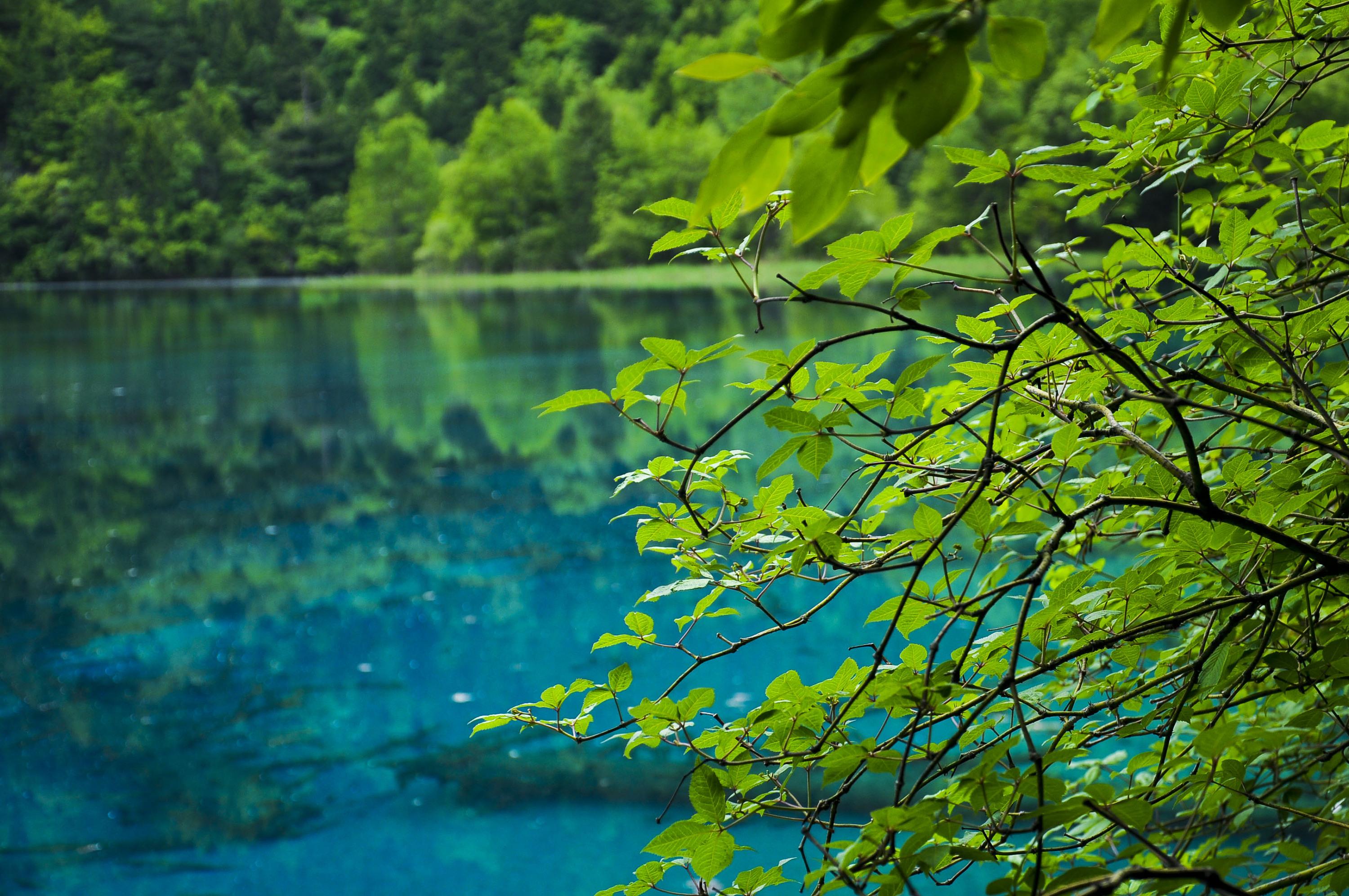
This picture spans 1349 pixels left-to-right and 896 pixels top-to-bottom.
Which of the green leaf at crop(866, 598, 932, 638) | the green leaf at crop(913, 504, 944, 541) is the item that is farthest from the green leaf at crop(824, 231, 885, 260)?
the green leaf at crop(866, 598, 932, 638)

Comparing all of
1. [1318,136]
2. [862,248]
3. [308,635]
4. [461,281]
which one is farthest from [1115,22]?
[461,281]

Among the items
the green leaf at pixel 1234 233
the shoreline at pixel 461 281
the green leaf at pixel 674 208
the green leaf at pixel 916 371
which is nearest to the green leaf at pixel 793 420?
the green leaf at pixel 916 371

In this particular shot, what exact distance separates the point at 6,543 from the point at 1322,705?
12496mm

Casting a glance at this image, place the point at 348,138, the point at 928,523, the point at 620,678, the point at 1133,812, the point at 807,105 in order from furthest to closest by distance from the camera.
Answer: the point at 348,138 < the point at 620,678 < the point at 928,523 < the point at 1133,812 < the point at 807,105

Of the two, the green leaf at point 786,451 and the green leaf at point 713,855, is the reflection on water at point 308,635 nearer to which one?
the green leaf at point 713,855

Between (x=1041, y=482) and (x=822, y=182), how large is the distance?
117 cm

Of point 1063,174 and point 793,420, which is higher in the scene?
point 1063,174

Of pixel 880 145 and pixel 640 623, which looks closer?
pixel 880 145

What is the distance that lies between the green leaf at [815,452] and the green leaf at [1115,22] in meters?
0.63

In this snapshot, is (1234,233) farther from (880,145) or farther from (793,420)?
(880,145)

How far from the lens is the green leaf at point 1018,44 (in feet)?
2.13

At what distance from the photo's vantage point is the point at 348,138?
6950 centimetres

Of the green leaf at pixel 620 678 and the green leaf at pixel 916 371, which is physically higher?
the green leaf at pixel 916 371

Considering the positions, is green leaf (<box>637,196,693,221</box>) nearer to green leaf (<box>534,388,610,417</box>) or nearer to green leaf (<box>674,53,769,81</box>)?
green leaf (<box>534,388,610,417</box>)
